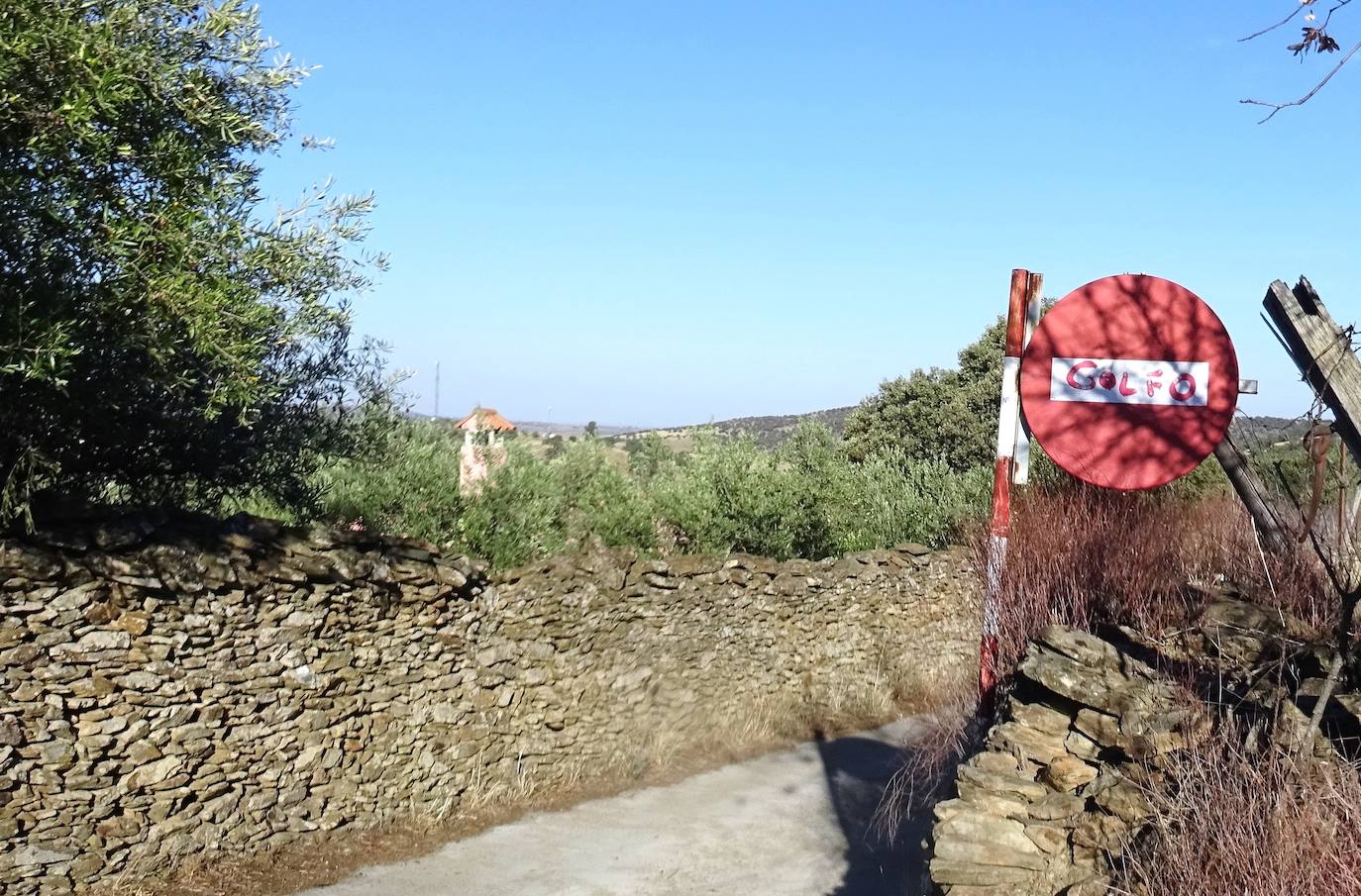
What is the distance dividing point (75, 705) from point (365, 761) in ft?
7.61

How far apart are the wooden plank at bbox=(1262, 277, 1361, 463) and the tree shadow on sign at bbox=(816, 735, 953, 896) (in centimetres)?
279

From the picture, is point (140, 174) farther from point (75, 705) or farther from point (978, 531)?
point (978, 531)

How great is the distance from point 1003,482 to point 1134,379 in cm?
99

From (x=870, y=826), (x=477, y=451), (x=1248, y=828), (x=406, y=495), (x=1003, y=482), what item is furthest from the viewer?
(x=477, y=451)

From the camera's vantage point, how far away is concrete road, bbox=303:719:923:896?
778cm

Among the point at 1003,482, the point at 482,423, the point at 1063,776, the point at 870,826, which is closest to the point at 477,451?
the point at 482,423

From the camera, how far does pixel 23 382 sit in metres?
6.22

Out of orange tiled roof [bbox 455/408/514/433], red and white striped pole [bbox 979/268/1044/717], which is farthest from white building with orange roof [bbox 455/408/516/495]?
red and white striped pole [bbox 979/268/1044/717]

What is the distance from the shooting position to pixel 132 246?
18.3 ft

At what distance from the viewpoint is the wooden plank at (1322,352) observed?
412cm

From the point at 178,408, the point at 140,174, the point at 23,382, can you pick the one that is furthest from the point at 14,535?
the point at 140,174

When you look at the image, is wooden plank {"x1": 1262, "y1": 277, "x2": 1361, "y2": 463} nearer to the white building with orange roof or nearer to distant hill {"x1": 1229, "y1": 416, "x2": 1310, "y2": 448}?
distant hill {"x1": 1229, "y1": 416, "x2": 1310, "y2": 448}

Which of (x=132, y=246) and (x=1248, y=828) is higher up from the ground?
(x=132, y=246)

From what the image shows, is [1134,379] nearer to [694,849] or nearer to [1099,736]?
[1099,736]
